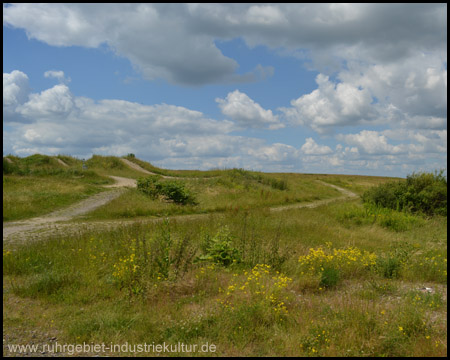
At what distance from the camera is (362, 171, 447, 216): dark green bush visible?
1761 cm

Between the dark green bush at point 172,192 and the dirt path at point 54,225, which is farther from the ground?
the dark green bush at point 172,192

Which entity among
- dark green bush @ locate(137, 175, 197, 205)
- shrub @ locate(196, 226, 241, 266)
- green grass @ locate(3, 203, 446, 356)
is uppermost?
dark green bush @ locate(137, 175, 197, 205)

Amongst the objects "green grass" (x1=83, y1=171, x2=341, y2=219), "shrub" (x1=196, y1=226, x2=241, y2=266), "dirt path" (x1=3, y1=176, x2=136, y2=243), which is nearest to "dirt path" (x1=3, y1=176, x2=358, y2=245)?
"dirt path" (x1=3, y1=176, x2=136, y2=243)

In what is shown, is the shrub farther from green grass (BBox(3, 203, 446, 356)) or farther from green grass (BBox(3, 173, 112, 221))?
green grass (BBox(3, 173, 112, 221))

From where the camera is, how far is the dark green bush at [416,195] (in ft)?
57.8

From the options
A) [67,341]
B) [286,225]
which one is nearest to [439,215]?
[286,225]

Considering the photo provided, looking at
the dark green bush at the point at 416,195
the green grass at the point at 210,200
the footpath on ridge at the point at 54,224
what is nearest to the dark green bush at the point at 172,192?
the green grass at the point at 210,200

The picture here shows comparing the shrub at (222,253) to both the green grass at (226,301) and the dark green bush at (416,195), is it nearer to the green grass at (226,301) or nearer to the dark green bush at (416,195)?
the green grass at (226,301)

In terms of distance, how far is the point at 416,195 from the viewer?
711 inches

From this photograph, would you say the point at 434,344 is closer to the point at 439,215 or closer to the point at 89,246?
the point at 89,246

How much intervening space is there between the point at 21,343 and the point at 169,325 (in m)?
1.89

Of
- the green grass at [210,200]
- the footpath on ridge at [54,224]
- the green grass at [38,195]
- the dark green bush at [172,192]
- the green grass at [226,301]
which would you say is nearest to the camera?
the green grass at [226,301]

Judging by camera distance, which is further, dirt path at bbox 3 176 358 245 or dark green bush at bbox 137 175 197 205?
dark green bush at bbox 137 175 197 205

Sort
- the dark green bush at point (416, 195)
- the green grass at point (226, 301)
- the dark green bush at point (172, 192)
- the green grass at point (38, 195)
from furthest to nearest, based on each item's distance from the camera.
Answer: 1. the dark green bush at point (172, 192)
2. the dark green bush at point (416, 195)
3. the green grass at point (38, 195)
4. the green grass at point (226, 301)
